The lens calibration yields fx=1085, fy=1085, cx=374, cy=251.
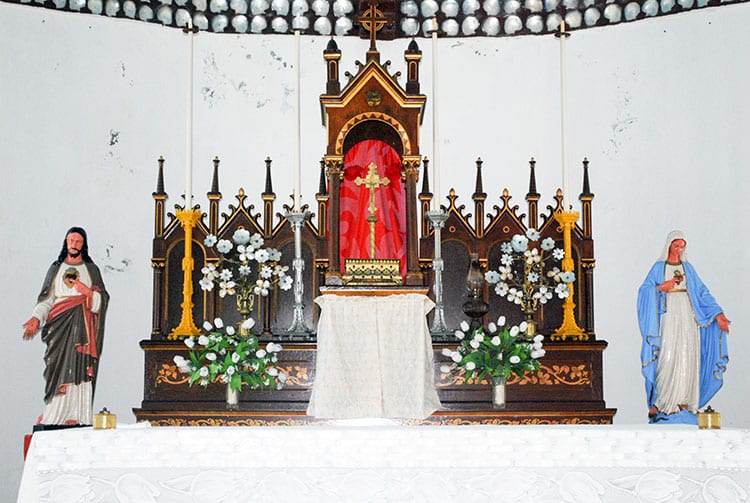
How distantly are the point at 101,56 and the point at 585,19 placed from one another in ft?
14.8

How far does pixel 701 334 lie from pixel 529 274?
131 cm

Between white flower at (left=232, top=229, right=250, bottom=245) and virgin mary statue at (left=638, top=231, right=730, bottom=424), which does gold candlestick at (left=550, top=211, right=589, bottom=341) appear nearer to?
virgin mary statue at (left=638, top=231, right=730, bottom=424)

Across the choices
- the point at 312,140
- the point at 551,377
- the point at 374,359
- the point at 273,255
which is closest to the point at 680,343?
the point at 551,377

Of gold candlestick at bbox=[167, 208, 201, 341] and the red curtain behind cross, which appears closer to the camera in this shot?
gold candlestick at bbox=[167, 208, 201, 341]

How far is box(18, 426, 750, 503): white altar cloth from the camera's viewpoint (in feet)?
17.1

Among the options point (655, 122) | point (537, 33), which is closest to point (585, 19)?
point (537, 33)

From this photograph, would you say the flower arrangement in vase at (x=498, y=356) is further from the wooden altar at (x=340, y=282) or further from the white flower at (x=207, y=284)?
the white flower at (x=207, y=284)

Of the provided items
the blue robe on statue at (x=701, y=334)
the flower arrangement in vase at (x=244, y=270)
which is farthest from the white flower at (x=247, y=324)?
the blue robe on statue at (x=701, y=334)

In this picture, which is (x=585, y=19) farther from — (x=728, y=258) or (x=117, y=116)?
(x=117, y=116)

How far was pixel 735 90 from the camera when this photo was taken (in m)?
9.59

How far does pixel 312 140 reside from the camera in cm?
1030

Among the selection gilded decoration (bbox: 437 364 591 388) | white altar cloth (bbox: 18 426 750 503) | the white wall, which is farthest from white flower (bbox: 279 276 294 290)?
white altar cloth (bbox: 18 426 750 503)

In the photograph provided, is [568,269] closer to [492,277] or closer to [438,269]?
[492,277]

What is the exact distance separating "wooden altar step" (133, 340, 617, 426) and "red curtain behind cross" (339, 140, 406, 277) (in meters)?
1.09
